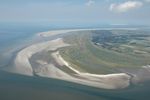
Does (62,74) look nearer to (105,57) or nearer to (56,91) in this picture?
(56,91)

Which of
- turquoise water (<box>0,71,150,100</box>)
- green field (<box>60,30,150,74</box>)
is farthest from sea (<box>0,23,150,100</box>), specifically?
green field (<box>60,30,150,74</box>)

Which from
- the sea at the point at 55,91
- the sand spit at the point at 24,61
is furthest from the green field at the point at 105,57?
the sea at the point at 55,91

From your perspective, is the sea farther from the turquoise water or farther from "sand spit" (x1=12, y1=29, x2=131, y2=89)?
"sand spit" (x1=12, y1=29, x2=131, y2=89)

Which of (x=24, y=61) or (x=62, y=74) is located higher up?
(x=24, y=61)

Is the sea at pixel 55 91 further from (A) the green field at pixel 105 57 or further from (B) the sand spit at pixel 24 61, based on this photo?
(A) the green field at pixel 105 57

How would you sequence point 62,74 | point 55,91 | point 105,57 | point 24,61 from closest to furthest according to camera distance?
point 55,91 → point 62,74 → point 24,61 → point 105,57

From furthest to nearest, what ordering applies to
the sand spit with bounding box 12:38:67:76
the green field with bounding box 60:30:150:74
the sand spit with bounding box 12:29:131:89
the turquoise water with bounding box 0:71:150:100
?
the green field with bounding box 60:30:150:74 → the sand spit with bounding box 12:38:67:76 → the sand spit with bounding box 12:29:131:89 → the turquoise water with bounding box 0:71:150:100

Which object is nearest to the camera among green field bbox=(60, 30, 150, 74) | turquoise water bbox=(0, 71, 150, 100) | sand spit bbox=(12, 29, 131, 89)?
turquoise water bbox=(0, 71, 150, 100)

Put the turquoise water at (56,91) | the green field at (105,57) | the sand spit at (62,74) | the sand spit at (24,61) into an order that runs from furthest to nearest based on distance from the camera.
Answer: the green field at (105,57), the sand spit at (24,61), the sand spit at (62,74), the turquoise water at (56,91)

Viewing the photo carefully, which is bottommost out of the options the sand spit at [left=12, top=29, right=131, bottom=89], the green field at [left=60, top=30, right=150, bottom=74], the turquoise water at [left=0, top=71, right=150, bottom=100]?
the turquoise water at [left=0, top=71, right=150, bottom=100]

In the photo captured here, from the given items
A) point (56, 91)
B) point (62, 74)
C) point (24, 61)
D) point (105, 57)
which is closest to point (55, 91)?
point (56, 91)

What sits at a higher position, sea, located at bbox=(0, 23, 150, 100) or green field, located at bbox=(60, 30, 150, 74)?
green field, located at bbox=(60, 30, 150, 74)
